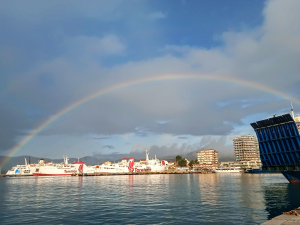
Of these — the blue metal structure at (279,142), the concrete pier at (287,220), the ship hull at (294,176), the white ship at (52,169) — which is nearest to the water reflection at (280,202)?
the concrete pier at (287,220)

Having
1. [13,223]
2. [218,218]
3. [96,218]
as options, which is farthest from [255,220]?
[13,223]

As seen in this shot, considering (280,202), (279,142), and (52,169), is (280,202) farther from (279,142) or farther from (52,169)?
(52,169)

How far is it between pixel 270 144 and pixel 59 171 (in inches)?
6764

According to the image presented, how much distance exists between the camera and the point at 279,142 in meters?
54.5

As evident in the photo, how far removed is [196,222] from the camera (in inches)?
846

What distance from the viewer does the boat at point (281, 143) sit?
5100 centimetres

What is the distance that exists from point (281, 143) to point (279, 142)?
63 cm

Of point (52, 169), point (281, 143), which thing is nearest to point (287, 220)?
point (281, 143)

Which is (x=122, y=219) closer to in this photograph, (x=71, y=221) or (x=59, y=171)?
(x=71, y=221)

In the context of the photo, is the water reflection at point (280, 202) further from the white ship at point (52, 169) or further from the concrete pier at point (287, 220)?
the white ship at point (52, 169)

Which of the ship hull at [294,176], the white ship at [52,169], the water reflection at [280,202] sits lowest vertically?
the water reflection at [280,202]

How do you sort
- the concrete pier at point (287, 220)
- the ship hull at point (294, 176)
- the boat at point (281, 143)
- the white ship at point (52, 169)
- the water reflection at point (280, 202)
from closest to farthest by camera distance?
the concrete pier at point (287, 220)
the water reflection at point (280, 202)
the boat at point (281, 143)
the ship hull at point (294, 176)
the white ship at point (52, 169)

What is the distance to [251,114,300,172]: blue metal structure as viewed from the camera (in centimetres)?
5100

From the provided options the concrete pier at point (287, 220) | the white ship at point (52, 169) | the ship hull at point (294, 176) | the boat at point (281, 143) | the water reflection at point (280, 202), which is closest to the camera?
the concrete pier at point (287, 220)
